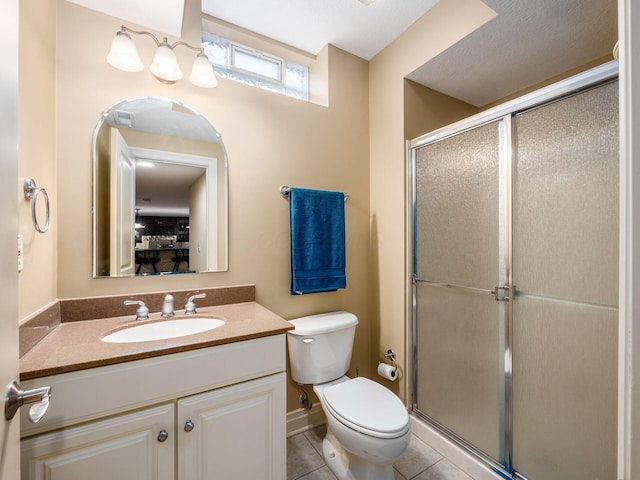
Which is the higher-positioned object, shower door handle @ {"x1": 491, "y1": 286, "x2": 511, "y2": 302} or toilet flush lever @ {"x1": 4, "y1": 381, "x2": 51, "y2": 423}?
shower door handle @ {"x1": 491, "y1": 286, "x2": 511, "y2": 302}

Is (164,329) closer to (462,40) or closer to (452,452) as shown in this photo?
(452,452)

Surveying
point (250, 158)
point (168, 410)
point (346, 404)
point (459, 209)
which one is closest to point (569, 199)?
point (459, 209)

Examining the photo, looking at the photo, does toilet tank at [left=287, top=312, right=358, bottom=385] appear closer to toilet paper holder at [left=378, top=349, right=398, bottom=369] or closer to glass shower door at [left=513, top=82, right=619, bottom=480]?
toilet paper holder at [left=378, top=349, right=398, bottom=369]

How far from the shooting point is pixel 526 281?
4.20ft

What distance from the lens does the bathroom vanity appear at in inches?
32.8

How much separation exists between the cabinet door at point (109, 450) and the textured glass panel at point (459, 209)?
1.48m

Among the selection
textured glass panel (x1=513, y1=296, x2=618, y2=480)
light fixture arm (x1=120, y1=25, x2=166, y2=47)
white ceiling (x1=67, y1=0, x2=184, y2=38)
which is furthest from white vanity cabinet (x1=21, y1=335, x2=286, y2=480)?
white ceiling (x1=67, y1=0, x2=184, y2=38)

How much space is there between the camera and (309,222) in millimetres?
1728

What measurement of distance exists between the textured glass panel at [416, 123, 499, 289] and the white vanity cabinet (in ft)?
3.44

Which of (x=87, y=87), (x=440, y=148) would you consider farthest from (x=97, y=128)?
(x=440, y=148)

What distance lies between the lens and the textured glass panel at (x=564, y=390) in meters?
1.05

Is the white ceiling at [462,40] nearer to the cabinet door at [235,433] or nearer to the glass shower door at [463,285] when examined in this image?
the glass shower door at [463,285]

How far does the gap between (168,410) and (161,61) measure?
151 centimetres

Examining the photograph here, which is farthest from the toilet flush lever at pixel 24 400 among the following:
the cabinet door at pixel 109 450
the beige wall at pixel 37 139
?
the beige wall at pixel 37 139
